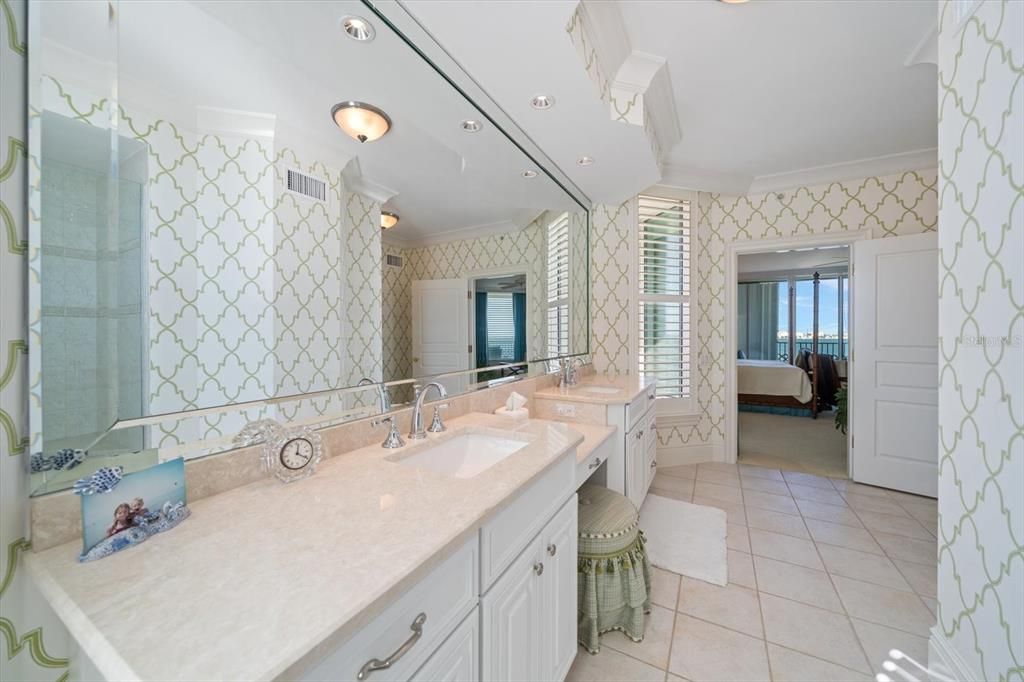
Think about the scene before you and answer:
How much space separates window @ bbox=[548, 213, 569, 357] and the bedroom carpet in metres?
2.35

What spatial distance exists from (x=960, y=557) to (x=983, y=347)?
Answer: 68cm

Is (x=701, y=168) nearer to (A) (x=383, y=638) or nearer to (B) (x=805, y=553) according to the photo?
(B) (x=805, y=553)

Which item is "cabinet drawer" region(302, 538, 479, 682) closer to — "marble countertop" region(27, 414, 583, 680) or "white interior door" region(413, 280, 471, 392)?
"marble countertop" region(27, 414, 583, 680)

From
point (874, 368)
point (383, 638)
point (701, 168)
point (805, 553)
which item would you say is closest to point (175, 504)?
point (383, 638)

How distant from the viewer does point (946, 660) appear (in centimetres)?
128

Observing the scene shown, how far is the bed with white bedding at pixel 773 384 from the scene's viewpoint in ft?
17.2

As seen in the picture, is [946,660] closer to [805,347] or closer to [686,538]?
[686,538]

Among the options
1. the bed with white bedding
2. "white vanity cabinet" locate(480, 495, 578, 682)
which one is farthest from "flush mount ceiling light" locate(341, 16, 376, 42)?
the bed with white bedding

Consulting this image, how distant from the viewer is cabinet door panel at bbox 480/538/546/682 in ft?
2.97

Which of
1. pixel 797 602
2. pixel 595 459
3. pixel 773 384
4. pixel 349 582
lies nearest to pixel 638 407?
pixel 595 459

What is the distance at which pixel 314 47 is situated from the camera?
3.86 feet

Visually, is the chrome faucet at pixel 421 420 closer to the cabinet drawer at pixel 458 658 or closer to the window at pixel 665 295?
the cabinet drawer at pixel 458 658

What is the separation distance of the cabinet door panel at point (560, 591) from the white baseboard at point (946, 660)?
3.98ft

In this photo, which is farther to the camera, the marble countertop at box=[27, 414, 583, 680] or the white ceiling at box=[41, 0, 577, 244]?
the white ceiling at box=[41, 0, 577, 244]
